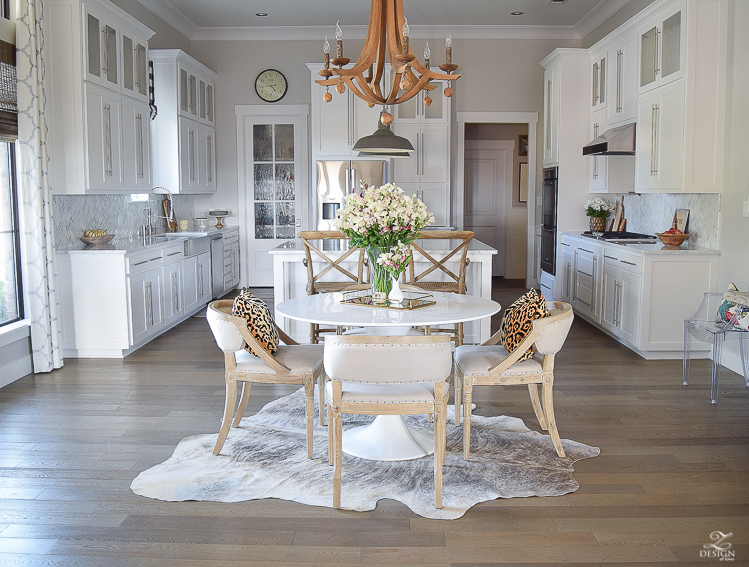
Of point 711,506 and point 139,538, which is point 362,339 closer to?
point 139,538

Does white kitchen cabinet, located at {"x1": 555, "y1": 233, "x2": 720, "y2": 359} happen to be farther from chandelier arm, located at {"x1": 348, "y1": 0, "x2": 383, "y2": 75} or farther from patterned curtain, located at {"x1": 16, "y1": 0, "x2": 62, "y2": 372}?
patterned curtain, located at {"x1": 16, "y1": 0, "x2": 62, "y2": 372}

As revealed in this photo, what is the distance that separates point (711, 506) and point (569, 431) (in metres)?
0.92

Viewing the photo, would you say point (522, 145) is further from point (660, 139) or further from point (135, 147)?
point (135, 147)

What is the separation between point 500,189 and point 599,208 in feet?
10.2

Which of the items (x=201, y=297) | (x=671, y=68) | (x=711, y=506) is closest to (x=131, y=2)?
(x=201, y=297)

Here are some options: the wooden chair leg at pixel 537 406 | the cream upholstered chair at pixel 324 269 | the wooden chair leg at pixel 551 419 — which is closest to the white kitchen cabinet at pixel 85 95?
the cream upholstered chair at pixel 324 269

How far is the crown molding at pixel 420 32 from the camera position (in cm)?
811

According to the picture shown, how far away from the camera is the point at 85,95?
4930 millimetres

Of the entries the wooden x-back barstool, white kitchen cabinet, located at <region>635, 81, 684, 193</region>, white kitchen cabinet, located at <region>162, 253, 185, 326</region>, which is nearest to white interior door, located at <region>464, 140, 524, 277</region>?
white kitchen cabinet, located at <region>635, 81, 684, 193</region>

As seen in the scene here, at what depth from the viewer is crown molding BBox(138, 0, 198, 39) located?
6953 millimetres

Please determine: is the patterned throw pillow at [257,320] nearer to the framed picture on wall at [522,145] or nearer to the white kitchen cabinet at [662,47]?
the white kitchen cabinet at [662,47]

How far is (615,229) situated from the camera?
6.78 m

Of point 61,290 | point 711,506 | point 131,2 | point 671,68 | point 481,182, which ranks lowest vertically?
point 711,506

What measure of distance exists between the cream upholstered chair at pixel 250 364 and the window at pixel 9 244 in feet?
7.19
